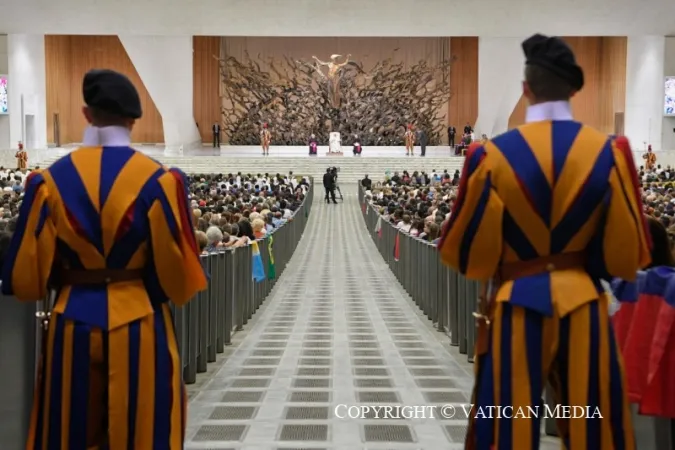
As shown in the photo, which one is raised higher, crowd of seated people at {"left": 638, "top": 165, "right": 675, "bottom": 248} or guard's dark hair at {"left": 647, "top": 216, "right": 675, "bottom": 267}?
guard's dark hair at {"left": 647, "top": 216, "right": 675, "bottom": 267}

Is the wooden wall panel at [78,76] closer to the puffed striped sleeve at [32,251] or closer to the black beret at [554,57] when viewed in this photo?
the puffed striped sleeve at [32,251]

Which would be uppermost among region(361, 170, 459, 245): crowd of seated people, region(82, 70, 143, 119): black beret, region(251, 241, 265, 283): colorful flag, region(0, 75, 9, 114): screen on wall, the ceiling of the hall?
the ceiling of the hall

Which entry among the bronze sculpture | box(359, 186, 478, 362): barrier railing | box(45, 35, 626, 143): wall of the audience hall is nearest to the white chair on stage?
the bronze sculpture

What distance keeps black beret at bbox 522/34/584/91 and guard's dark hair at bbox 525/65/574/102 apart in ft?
0.05

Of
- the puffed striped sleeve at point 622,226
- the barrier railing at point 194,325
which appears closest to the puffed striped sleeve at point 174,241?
the barrier railing at point 194,325

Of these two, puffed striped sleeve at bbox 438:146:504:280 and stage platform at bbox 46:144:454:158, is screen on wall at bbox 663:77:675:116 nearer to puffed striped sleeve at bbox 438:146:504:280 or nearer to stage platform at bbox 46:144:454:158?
stage platform at bbox 46:144:454:158

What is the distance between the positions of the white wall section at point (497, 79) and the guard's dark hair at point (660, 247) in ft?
117

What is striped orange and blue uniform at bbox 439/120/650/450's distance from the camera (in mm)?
3203

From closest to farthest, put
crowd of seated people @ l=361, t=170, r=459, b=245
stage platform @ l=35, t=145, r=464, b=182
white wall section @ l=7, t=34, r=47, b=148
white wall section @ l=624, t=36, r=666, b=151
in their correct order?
crowd of seated people @ l=361, t=170, r=459, b=245 → stage platform @ l=35, t=145, r=464, b=182 → white wall section @ l=7, t=34, r=47, b=148 → white wall section @ l=624, t=36, r=666, b=151

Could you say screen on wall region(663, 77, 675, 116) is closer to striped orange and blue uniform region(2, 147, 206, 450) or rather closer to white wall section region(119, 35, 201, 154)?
white wall section region(119, 35, 201, 154)

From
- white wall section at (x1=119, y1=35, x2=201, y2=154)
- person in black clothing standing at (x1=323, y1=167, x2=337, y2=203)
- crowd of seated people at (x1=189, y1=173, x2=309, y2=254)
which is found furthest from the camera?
white wall section at (x1=119, y1=35, x2=201, y2=154)

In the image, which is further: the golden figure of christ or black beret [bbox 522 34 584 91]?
the golden figure of christ

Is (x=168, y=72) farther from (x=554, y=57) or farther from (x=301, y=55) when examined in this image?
(x=554, y=57)

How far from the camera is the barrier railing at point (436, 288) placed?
25.1 feet
